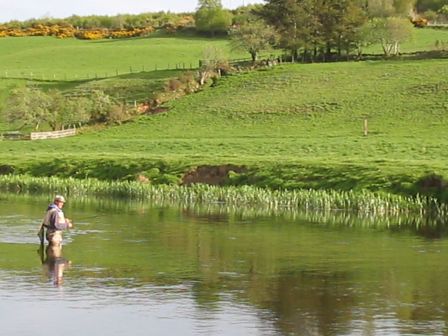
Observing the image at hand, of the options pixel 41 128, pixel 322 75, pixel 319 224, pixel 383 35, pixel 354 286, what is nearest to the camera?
pixel 354 286

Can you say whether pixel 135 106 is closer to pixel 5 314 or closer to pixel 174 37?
pixel 174 37

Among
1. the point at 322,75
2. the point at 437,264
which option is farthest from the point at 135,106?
the point at 437,264

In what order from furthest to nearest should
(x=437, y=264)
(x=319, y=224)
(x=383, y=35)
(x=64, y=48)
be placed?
(x=64, y=48), (x=383, y=35), (x=319, y=224), (x=437, y=264)

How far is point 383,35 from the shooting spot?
110875mm

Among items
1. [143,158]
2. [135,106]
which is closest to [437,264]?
[143,158]

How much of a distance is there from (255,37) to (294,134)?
35.2 metres

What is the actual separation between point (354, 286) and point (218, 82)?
69.6 meters

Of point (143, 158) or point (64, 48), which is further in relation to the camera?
point (64, 48)

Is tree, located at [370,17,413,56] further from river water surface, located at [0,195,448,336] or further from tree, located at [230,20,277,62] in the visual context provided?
river water surface, located at [0,195,448,336]

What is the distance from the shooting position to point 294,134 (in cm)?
7625

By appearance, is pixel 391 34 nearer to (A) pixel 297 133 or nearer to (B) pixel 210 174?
(A) pixel 297 133

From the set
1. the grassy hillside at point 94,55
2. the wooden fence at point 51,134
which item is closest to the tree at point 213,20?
the grassy hillside at point 94,55

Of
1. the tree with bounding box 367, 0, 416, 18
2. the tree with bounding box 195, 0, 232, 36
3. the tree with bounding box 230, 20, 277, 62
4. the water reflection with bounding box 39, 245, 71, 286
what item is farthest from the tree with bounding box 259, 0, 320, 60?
the water reflection with bounding box 39, 245, 71, 286

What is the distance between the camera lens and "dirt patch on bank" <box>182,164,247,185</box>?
54719 millimetres
